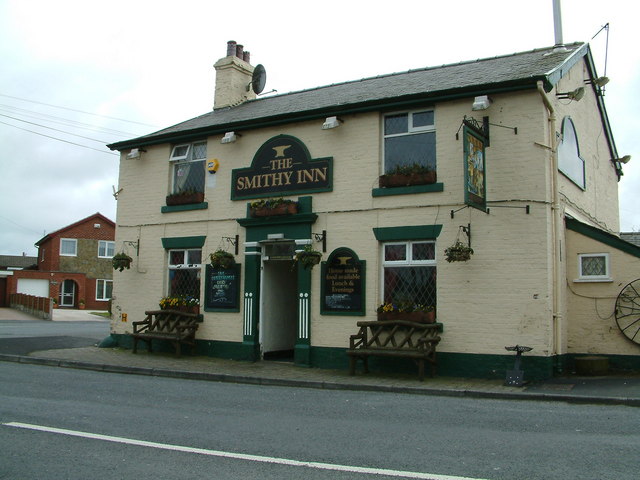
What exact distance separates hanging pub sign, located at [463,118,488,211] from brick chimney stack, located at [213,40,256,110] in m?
9.53

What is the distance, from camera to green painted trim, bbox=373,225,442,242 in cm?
1240

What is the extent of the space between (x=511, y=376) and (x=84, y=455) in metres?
7.29

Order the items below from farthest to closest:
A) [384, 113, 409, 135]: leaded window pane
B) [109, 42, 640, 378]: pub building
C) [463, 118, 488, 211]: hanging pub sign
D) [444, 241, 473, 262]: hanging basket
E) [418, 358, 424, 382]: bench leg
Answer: [384, 113, 409, 135]: leaded window pane → [109, 42, 640, 378]: pub building → [444, 241, 473, 262]: hanging basket → [418, 358, 424, 382]: bench leg → [463, 118, 488, 211]: hanging pub sign

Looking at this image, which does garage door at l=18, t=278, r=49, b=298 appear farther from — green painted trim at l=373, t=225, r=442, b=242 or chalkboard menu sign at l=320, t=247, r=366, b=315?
green painted trim at l=373, t=225, r=442, b=242

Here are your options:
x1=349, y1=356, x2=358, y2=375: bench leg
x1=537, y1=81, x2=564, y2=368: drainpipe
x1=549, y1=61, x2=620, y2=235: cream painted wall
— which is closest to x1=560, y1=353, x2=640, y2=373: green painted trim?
x1=537, y1=81, x2=564, y2=368: drainpipe

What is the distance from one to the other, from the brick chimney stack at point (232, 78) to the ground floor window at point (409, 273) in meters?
8.75

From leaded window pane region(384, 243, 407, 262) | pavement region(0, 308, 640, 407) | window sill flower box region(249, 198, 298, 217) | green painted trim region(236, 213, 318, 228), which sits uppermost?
window sill flower box region(249, 198, 298, 217)

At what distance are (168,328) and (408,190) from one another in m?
7.04

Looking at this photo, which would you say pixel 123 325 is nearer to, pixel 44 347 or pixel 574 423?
pixel 44 347

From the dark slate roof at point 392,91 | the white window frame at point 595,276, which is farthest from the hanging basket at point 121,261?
the white window frame at point 595,276

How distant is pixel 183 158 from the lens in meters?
16.5

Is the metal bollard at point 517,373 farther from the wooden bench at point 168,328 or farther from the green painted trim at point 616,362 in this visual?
the wooden bench at point 168,328

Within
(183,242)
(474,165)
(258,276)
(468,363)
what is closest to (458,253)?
(474,165)

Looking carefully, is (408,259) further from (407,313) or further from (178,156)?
(178,156)
